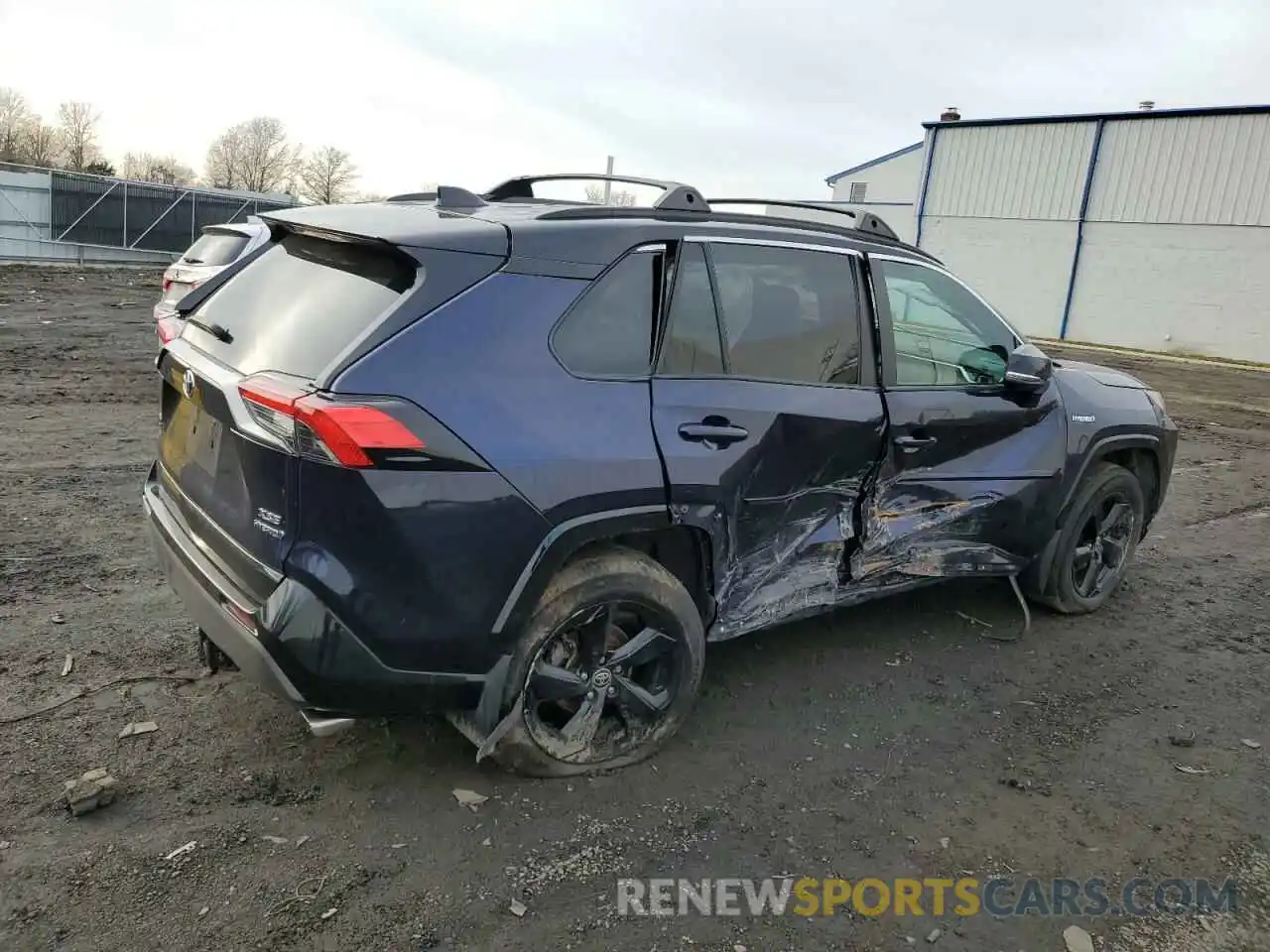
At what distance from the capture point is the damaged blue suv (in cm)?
260

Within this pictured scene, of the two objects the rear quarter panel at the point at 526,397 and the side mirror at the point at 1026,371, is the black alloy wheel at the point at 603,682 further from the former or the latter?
the side mirror at the point at 1026,371

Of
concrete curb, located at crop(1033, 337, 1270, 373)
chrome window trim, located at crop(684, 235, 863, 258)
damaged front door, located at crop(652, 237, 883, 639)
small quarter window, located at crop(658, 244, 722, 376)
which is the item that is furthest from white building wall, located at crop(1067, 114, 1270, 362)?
small quarter window, located at crop(658, 244, 722, 376)

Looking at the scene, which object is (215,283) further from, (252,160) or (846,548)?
(252,160)

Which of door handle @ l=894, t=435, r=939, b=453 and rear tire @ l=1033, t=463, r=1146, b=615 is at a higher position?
door handle @ l=894, t=435, r=939, b=453

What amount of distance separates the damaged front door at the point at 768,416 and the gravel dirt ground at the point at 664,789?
1.98 ft

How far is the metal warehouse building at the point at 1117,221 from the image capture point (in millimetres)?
24094

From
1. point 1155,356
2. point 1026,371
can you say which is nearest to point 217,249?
point 1026,371

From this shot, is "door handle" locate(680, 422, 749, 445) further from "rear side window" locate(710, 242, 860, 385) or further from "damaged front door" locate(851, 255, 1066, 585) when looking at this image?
"damaged front door" locate(851, 255, 1066, 585)

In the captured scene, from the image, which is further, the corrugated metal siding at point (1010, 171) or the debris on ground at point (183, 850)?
the corrugated metal siding at point (1010, 171)

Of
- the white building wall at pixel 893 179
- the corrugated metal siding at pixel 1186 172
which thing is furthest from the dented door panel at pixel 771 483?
the white building wall at pixel 893 179

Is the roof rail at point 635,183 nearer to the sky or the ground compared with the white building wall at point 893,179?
nearer to the ground

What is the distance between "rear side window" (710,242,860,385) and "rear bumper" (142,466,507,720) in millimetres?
1473

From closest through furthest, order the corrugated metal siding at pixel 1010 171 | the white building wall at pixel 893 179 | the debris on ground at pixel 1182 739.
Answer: the debris on ground at pixel 1182 739
the corrugated metal siding at pixel 1010 171
the white building wall at pixel 893 179

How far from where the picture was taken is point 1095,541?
4.97m
